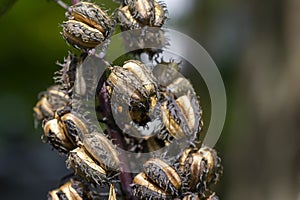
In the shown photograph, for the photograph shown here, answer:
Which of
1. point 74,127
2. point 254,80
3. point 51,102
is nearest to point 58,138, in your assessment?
point 74,127

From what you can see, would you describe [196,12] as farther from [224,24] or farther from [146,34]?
[146,34]

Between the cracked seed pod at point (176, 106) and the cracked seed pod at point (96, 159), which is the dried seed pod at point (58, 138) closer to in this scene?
the cracked seed pod at point (96, 159)

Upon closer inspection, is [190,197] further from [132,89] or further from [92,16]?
[92,16]

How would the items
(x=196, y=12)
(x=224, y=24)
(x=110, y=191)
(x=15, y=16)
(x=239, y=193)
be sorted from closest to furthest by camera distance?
1. (x=110, y=191)
2. (x=15, y=16)
3. (x=239, y=193)
4. (x=196, y=12)
5. (x=224, y=24)

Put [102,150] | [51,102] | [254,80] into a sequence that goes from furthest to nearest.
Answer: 1. [254,80]
2. [51,102]
3. [102,150]

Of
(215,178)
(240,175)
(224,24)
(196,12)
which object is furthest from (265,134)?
(224,24)

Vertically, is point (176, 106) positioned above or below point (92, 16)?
below

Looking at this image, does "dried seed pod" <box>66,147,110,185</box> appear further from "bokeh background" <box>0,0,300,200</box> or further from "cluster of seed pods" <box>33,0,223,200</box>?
"bokeh background" <box>0,0,300,200</box>
